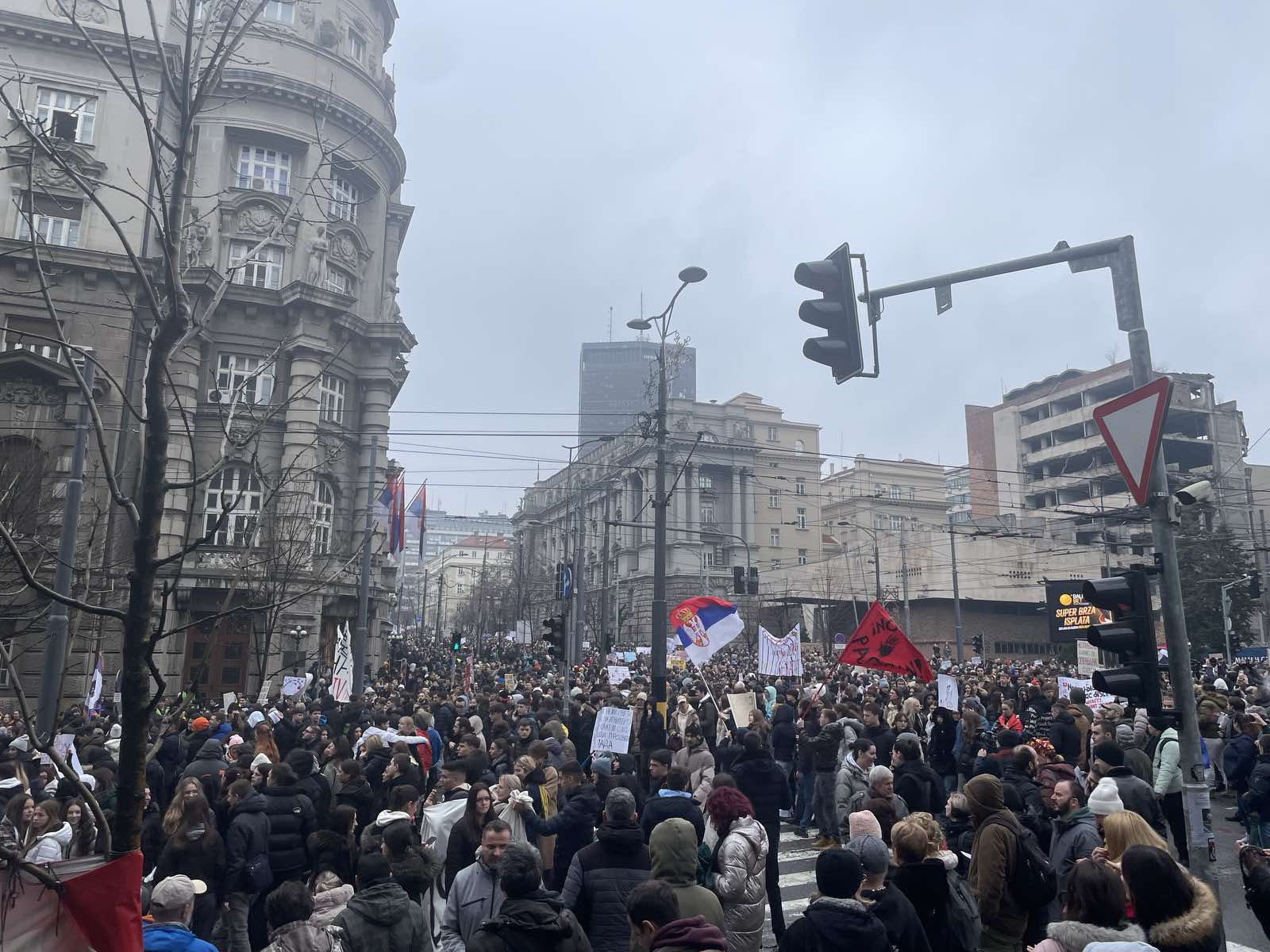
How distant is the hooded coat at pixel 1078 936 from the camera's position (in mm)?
4086

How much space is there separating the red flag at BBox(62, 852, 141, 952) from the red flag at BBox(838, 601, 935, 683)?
11057mm

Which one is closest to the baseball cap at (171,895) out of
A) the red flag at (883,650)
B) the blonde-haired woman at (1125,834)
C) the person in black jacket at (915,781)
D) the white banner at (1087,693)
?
the blonde-haired woman at (1125,834)

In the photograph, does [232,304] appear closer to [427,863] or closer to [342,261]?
[342,261]

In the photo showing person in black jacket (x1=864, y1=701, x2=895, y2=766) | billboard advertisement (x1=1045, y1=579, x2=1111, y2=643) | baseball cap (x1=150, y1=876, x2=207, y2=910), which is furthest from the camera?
person in black jacket (x1=864, y1=701, x2=895, y2=766)

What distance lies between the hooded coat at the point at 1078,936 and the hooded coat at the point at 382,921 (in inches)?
128

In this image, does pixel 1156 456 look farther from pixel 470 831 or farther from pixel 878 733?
pixel 878 733

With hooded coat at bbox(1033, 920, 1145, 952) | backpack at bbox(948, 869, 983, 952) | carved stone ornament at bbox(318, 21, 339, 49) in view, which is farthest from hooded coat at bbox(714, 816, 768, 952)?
carved stone ornament at bbox(318, 21, 339, 49)

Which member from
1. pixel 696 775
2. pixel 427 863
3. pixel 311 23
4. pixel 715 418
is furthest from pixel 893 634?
pixel 715 418

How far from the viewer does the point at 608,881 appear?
5559 mm

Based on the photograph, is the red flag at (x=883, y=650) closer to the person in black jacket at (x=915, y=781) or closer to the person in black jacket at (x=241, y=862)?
the person in black jacket at (x=915, y=781)

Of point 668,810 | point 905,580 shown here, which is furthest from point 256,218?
point 668,810

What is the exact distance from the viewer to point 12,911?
3551 millimetres

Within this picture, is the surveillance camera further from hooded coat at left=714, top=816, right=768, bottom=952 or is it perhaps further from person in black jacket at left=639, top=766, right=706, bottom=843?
person in black jacket at left=639, top=766, right=706, bottom=843

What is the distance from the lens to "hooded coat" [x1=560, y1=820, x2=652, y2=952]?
17.9 feet
